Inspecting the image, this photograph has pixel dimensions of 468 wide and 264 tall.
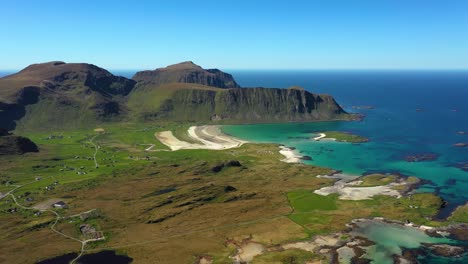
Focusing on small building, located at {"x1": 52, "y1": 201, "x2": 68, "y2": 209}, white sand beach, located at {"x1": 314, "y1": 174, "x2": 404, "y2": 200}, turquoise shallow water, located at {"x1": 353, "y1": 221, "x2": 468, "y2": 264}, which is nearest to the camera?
turquoise shallow water, located at {"x1": 353, "y1": 221, "x2": 468, "y2": 264}

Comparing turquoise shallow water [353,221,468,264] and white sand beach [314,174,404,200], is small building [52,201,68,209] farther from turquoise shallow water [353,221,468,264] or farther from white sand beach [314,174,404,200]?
turquoise shallow water [353,221,468,264]

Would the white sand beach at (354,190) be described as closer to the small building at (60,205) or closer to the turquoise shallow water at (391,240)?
the turquoise shallow water at (391,240)

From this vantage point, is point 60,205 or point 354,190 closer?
point 60,205

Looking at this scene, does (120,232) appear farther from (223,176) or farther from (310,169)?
(310,169)

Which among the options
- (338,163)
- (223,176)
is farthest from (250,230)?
(338,163)

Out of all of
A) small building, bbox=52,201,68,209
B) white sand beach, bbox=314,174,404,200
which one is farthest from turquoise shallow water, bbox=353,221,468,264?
→ small building, bbox=52,201,68,209

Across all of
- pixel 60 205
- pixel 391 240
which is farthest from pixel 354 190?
pixel 60 205

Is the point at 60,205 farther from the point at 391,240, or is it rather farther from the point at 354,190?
the point at 391,240

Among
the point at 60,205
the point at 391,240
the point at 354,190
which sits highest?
the point at 60,205

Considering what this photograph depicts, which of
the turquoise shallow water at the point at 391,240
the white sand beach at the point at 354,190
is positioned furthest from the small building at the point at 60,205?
the turquoise shallow water at the point at 391,240

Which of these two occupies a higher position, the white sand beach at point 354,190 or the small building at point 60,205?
the small building at point 60,205

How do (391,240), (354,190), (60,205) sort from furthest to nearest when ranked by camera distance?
(354,190)
(60,205)
(391,240)
